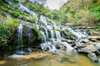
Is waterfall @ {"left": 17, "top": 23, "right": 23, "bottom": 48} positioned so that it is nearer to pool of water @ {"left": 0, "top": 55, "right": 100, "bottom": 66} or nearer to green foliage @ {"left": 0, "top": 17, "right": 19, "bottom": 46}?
green foliage @ {"left": 0, "top": 17, "right": 19, "bottom": 46}

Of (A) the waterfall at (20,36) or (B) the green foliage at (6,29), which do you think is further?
(A) the waterfall at (20,36)

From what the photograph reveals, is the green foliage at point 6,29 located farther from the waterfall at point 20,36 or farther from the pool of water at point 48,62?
the pool of water at point 48,62

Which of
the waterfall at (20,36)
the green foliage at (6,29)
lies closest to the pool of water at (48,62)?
the green foliage at (6,29)

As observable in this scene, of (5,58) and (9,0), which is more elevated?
(9,0)

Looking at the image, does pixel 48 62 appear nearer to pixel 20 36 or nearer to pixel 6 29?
pixel 20 36

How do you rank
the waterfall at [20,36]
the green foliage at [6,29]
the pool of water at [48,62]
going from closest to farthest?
the pool of water at [48,62]
the green foliage at [6,29]
the waterfall at [20,36]

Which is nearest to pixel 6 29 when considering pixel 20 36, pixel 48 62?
pixel 20 36

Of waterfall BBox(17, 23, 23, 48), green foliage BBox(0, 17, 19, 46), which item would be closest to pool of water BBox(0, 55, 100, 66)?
green foliage BBox(0, 17, 19, 46)

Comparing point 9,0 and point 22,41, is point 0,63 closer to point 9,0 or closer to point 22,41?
point 22,41

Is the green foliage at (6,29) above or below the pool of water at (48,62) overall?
above

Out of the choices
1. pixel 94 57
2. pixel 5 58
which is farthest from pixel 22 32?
pixel 94 57

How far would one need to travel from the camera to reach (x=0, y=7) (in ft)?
34.1

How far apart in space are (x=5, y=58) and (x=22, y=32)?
56.7 inches

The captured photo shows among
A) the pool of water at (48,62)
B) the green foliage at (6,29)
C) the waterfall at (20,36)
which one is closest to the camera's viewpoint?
the pool of water at (48,62)
